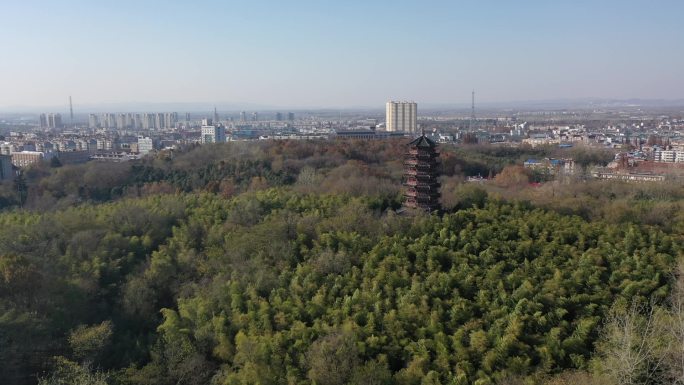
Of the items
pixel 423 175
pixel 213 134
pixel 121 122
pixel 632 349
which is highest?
pixel 121 122

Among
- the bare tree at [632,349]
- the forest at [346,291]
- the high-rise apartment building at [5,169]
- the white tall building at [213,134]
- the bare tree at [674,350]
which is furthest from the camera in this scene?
the white tall building at [213,134]

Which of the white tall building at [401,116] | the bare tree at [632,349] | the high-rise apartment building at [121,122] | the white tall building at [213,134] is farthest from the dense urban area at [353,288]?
the high-rise apartment building at [121,122]

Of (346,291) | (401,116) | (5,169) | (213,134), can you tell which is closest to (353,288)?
(346,291)

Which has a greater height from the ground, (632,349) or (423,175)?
(423,175)

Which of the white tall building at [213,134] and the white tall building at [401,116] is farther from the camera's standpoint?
the white tall building at [401,116]

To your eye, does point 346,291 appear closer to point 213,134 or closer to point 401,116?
point 213,134

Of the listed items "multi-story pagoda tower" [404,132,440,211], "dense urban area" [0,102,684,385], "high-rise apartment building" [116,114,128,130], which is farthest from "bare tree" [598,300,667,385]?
"high-rise apartment building" [116,114,128,130]

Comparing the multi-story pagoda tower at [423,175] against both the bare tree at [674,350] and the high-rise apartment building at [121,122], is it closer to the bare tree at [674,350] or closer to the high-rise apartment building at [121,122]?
the bare tree at [674,350]
